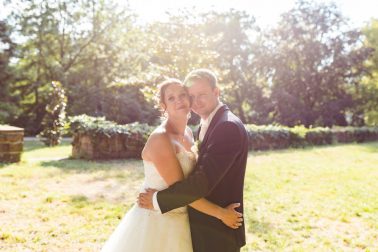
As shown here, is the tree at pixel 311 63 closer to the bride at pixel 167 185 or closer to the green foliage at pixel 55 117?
the green foliage at pixel 55 117

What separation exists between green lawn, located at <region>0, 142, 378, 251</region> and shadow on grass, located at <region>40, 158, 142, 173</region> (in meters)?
0.03

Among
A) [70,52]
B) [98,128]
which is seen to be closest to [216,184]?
[98,128]

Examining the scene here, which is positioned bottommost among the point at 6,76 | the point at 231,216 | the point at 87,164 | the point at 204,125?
the point at 87,164

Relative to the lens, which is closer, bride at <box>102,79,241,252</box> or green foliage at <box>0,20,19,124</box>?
bride at <box>102,79,241,252</box>

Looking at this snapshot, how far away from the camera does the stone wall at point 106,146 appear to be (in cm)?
1392

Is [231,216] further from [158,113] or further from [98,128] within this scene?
[158,113]

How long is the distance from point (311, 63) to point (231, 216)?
3842 centimetres

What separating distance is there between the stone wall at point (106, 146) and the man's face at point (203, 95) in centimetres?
1148

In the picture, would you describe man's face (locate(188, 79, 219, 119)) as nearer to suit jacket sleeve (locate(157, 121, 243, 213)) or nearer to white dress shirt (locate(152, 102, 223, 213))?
white dress shirt (locate(152, 102, 223, 213))

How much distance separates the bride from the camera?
2676mm

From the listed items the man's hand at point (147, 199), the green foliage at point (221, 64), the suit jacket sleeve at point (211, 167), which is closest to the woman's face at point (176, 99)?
the suit jacket sleeve at point (211, 167)

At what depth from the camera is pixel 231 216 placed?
264cm

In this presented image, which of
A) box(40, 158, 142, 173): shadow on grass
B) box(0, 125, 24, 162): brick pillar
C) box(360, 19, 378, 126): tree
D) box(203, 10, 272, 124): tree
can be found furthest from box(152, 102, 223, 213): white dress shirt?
box(360, 19, 378, 126): tree

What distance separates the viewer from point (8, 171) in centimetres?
1061
